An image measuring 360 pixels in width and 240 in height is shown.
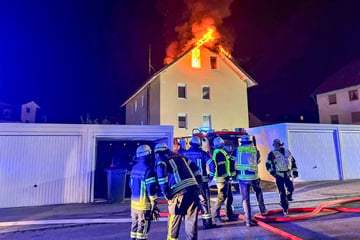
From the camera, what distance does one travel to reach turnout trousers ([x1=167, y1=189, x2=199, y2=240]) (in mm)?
3824

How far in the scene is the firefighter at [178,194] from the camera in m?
3.84

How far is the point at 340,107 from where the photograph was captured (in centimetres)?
2759

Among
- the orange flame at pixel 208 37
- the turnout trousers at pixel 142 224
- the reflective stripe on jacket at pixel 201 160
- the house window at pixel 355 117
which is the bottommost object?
the turnout trousers at pixel 142 224

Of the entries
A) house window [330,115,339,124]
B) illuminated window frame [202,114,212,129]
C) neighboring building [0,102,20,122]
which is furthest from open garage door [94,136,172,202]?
neighboring building [0,102,20,122]

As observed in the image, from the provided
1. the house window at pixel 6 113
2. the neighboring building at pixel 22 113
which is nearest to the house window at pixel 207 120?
the neighboring building at pixel 22 113

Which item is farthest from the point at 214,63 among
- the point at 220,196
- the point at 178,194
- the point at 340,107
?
the point at 178,194

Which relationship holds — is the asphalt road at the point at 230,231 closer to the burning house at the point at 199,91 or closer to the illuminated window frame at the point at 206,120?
the burning house at the point at 199,91

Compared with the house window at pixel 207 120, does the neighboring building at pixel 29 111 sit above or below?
above

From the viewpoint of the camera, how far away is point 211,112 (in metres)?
20.2

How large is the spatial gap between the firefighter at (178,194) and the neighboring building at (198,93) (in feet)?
48.2

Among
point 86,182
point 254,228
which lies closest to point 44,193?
point 86,182

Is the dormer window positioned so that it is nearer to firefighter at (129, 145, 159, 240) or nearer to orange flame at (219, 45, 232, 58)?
orange flame at (219, 45, 232, 58)

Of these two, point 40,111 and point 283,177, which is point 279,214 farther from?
point 40,111

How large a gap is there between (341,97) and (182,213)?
98.0ft
